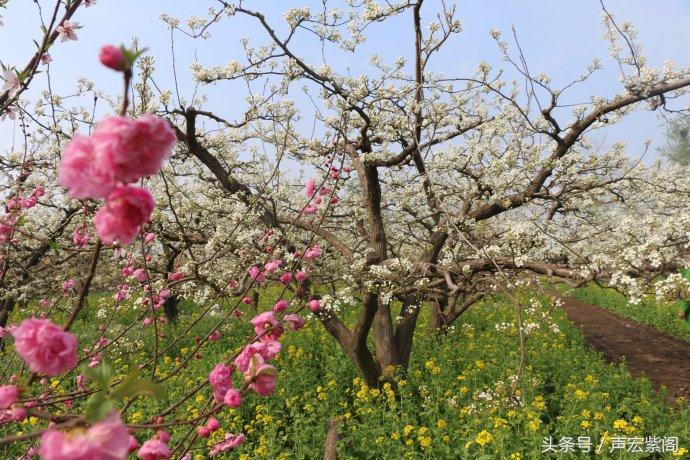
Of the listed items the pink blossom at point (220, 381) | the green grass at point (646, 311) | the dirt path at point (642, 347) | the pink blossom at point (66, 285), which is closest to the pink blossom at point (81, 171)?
the pink blossom at point (220, 381)

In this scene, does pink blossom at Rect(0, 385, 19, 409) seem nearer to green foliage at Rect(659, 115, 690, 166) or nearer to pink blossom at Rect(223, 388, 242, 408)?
pink blossom at Rect(223, 388, 242, 408)

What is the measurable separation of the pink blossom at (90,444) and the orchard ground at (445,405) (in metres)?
1.75

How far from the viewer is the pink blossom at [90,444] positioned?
2.21 ft

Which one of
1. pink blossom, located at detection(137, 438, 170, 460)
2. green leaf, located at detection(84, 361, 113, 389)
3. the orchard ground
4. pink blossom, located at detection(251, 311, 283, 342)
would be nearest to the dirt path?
the orchard ground

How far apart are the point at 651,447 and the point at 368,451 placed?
2.47m

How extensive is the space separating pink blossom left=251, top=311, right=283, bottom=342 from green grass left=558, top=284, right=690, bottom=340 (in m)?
9.13

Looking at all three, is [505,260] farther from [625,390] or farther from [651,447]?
[625,390]

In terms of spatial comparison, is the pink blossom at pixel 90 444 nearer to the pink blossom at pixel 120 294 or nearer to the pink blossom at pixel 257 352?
the pink blossom at pixel 257 352

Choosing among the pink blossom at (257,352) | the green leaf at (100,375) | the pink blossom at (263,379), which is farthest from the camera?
the pink blossom at (257,352)

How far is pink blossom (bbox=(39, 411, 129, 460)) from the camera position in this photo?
674mm

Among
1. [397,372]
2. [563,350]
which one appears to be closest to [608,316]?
[563,350]

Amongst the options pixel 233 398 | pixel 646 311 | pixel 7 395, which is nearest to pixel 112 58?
pixel 7 395

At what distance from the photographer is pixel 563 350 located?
26.7 feet

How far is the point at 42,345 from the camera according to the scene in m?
0.88
